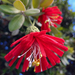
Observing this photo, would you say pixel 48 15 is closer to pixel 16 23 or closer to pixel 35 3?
pixel 35 3

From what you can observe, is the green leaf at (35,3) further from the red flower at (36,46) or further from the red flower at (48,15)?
the red flower at (36,46)

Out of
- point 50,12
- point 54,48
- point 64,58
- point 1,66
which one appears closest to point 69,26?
point 64,58

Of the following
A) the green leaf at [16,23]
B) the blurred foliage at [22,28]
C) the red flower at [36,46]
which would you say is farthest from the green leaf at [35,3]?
the red flower at [36,46]

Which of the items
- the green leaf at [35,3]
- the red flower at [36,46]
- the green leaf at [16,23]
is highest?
the green leaf at [35,3]

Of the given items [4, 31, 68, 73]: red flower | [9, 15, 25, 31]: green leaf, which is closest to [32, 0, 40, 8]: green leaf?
[9, 15, 25, 31]: green leaf

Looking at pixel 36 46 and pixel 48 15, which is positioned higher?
pixel 48 15

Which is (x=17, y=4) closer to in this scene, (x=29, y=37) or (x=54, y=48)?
(x=29, y=37)

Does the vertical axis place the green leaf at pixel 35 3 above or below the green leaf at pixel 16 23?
above

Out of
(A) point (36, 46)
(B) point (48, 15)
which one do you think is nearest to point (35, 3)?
(B) point (48, 15)

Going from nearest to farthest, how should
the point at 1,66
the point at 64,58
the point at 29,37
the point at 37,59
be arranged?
the point at 29,37 < the point at 37,59 < the point at 64,58 < the point at 1,66
